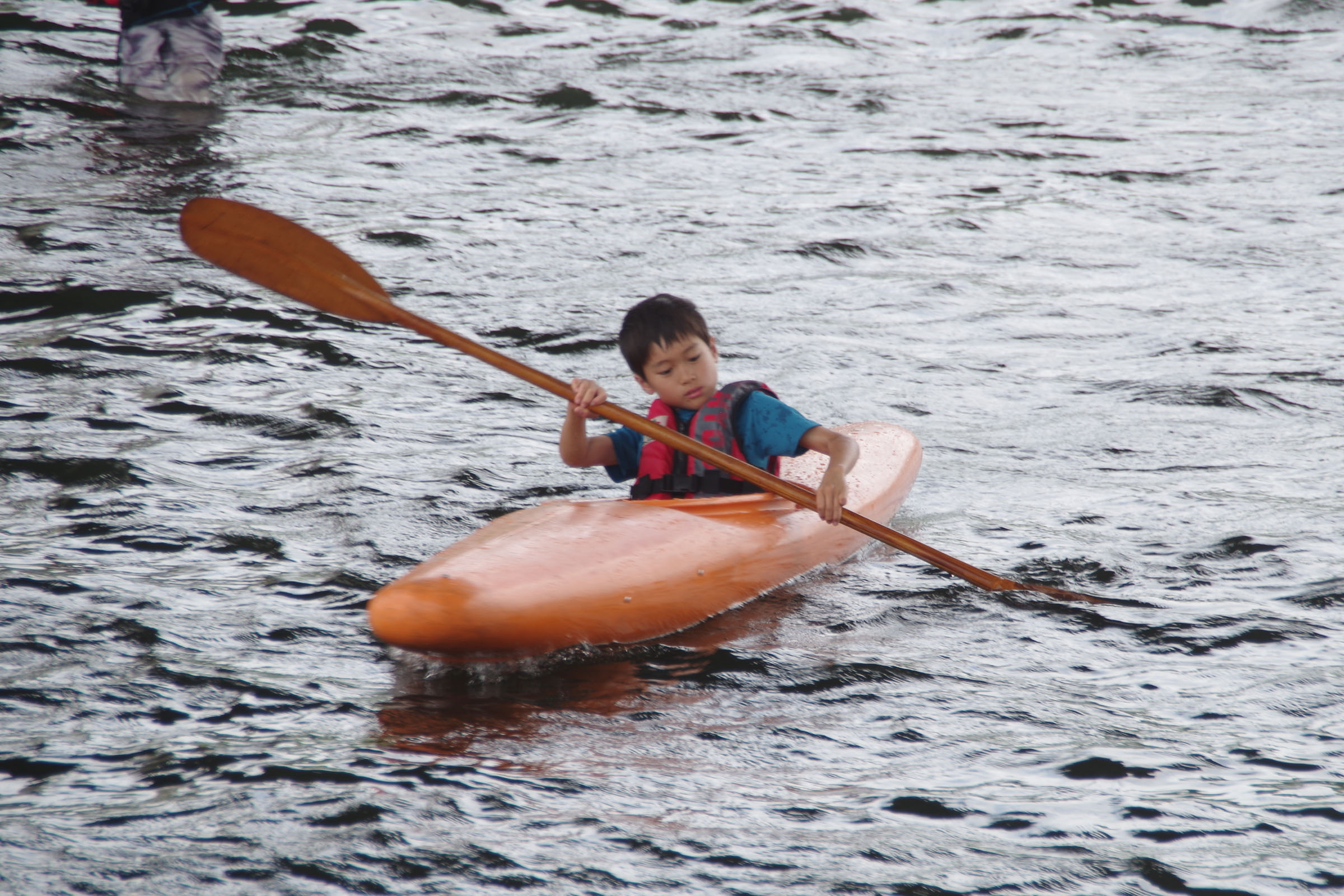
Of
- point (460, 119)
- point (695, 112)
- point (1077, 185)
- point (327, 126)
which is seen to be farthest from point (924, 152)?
point (327, 126)

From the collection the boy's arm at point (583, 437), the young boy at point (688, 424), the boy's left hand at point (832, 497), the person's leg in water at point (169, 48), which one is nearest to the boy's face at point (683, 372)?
the young boy at point (688, 424)

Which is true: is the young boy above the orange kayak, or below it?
above

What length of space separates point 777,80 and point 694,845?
10056mm

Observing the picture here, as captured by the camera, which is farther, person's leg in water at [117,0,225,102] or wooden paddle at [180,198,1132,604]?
person's leg in water at [117,0,225,102]

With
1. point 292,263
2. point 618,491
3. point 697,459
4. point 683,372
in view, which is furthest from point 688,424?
point 292,263

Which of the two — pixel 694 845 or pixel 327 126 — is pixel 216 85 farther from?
pixel 694 845

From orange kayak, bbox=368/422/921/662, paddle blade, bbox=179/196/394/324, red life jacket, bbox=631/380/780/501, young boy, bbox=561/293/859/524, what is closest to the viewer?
orange kayak, bbox=368/422/921/662

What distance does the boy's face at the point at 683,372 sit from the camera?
3.76 meters

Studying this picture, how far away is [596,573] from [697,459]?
635mm

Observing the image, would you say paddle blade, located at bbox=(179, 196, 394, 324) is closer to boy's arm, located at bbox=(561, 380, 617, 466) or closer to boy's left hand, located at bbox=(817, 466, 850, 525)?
boy's arm, located at bbox=(561, 380, 617, 466)

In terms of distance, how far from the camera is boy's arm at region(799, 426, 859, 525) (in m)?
3.61

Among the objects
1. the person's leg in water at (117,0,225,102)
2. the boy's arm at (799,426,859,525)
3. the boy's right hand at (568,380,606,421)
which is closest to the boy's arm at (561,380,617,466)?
the boy's right hand at (568,380,606,421)

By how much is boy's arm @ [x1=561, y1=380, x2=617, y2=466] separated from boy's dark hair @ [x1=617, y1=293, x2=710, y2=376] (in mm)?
156

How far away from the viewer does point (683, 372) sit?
3805 millimetres
